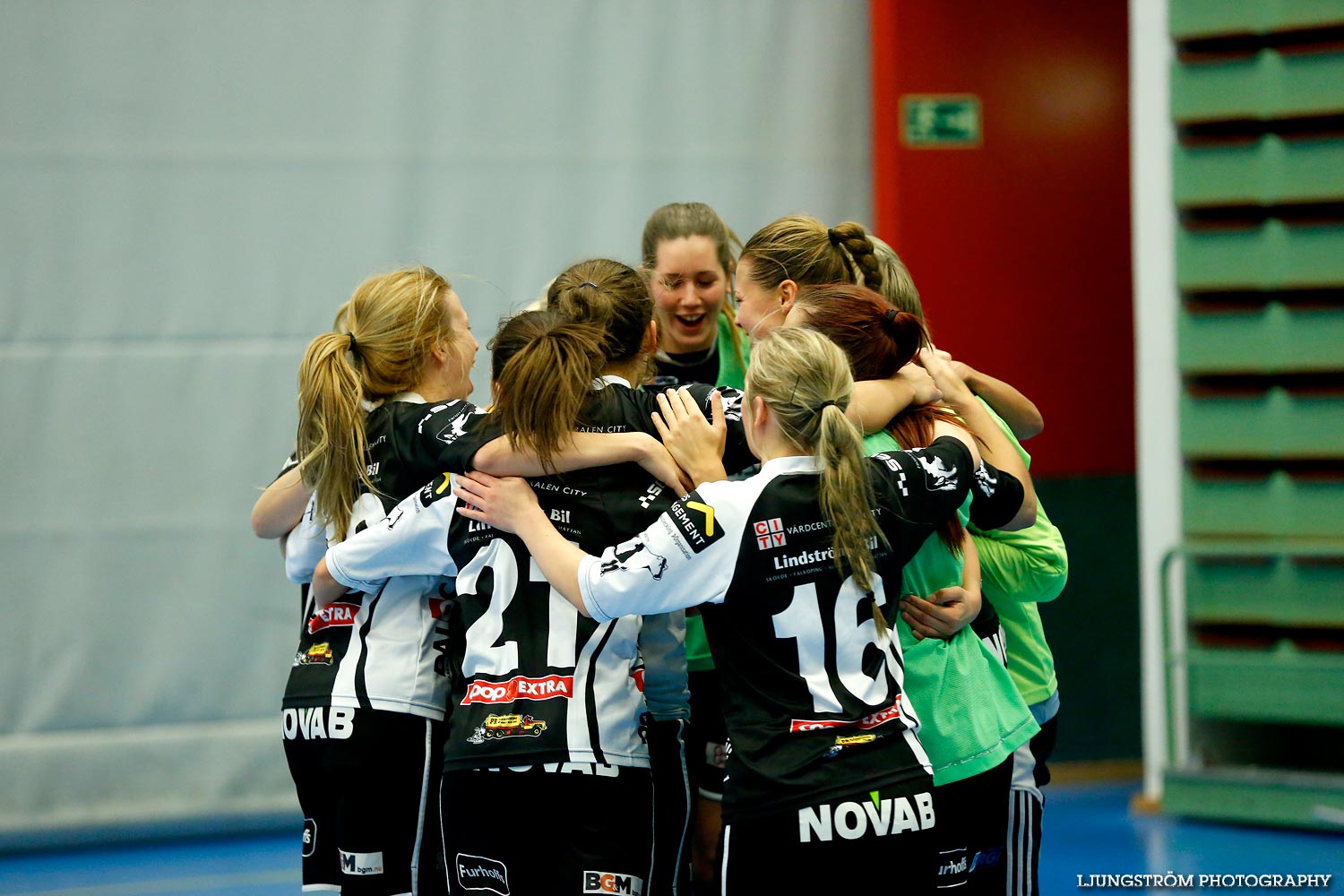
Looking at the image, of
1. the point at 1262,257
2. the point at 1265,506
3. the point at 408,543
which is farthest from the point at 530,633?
the point at 1262,257

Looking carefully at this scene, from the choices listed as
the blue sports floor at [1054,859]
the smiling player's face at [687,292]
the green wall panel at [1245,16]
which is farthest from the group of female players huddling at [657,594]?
the green wall panel at [1245,16]

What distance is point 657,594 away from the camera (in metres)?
2.11

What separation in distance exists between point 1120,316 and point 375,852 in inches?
168

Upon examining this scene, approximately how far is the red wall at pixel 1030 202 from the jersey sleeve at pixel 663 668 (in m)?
3.26

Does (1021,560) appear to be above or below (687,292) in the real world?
below

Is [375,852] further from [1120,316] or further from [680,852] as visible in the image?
[1120,316]

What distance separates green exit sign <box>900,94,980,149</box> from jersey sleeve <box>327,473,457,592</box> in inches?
141

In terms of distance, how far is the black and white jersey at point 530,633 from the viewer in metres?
2.25

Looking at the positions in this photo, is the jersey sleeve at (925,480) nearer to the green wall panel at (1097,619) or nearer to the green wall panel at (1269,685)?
the green wall panel at (1269,685)

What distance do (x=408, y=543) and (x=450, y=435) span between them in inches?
8.1

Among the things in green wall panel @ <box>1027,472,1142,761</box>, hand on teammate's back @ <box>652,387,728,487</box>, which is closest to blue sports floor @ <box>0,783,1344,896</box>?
green wall panel @ <box>1027,472,1142,761</box>

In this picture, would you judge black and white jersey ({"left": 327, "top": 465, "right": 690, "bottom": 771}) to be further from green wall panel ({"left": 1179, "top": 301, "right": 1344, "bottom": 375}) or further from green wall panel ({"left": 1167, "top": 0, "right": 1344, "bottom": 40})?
green wall panel ({"left": 1167, "top": 0, "right": 1344, "bottom": 40})

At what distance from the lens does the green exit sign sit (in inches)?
215

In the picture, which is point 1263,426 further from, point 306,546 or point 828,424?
point 306,546
